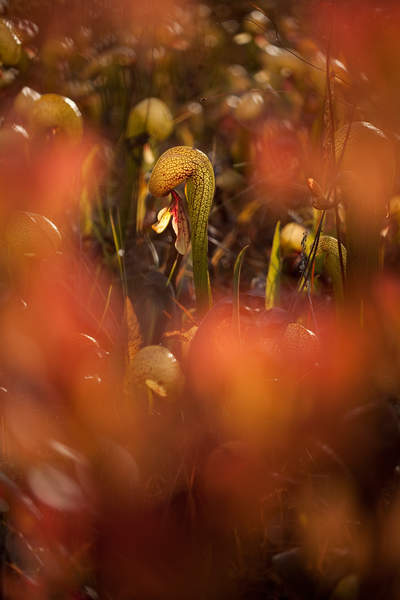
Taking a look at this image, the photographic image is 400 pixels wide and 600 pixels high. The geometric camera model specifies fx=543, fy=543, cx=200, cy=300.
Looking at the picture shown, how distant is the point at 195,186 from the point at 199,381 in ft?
0.62

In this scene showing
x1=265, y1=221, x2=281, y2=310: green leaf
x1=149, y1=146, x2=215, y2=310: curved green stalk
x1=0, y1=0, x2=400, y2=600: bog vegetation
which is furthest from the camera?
x1=265, y1=221, x2=281, y2=310: green leaf

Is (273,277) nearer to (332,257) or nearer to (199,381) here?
(332,257)

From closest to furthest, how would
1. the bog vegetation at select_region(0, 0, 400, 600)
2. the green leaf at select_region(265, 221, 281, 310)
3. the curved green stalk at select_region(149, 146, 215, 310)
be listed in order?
1. the bog vegetation at select_region(0, 0, 400, 600)
2. the curved green stalk at select_region(149, 146, 215, 310)
3. the green leaf at select_region(265, 221, 281, 310)

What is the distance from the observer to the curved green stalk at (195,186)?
1.62ft

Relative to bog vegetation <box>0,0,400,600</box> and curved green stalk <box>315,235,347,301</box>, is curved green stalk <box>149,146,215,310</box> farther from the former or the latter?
curved green stalk <box>315,235,347,301</box>

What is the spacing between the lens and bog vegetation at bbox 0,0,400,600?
1.15 ft

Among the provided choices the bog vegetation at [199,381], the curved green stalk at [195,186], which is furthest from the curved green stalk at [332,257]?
the curved green stalk at [195,186]

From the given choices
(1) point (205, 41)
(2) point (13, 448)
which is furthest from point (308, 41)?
(2) point (13, 448)

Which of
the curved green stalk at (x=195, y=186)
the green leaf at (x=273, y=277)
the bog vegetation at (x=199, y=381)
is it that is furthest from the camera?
the green leaf at (x=273, y=277)

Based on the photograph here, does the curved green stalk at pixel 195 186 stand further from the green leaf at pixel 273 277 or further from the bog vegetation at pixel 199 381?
the green leaf at pixel 273 277

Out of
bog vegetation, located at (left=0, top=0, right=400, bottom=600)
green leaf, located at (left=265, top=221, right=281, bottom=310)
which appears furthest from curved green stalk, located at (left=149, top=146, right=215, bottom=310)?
green leaf, located at (left=265, top=221, right=281, bottom=310)

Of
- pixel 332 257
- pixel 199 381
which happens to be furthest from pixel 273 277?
pixel 199 381

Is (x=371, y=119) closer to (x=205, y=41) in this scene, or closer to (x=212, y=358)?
(x=212, y=358)

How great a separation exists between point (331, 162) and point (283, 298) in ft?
0.80
